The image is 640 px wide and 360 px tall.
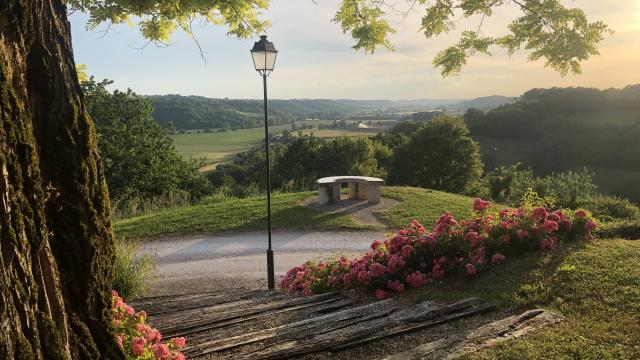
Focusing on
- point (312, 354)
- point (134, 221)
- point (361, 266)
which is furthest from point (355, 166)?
point (312, 354)

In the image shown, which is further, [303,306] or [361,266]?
[361,266]

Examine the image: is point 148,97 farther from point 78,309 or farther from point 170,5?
point 78,309

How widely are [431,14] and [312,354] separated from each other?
184 inches

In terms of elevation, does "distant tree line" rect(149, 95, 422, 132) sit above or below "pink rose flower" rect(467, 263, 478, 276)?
above

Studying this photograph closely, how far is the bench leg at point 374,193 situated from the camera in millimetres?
15457

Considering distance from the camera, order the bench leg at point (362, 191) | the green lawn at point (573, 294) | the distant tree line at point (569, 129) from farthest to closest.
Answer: the distant tree line at point (569, 129) < the bench leg at point (362, 191) < the green lawn at point (573, 294)

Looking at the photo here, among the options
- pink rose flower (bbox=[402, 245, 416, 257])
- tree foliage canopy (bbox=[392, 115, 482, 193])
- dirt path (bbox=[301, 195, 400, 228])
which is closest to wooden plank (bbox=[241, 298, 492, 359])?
pink rose flower (bbox=[402, 245, 416, 257])

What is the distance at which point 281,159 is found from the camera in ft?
144

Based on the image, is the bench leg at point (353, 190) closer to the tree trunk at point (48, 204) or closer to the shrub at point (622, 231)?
the shrub at point (622, 231)

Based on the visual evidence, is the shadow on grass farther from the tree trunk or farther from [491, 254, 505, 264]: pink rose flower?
the tree trunk

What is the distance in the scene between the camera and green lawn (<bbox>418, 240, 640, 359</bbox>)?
156 inches

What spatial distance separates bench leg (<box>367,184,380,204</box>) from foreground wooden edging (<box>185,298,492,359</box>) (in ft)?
33.6

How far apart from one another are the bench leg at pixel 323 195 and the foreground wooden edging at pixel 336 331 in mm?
9831

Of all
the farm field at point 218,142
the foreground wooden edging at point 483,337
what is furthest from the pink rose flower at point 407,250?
the farm field at point 218,142
